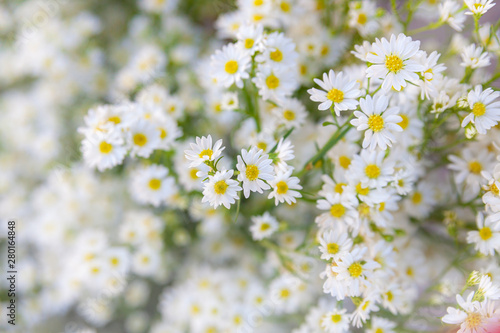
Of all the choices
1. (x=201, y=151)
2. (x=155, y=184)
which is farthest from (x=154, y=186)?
(x=201, y=151)

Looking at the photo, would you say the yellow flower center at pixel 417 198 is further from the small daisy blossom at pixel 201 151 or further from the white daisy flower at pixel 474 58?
the small daisy blossom at pixel 201 151

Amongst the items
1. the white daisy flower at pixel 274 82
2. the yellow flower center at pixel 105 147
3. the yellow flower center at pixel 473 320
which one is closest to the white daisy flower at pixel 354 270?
the yellow flower center at pixel 473 320

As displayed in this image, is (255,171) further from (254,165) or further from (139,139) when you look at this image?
(139,139)

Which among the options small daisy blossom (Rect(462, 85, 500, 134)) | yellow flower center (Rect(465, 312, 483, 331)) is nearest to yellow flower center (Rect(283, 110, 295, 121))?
small daisy blossom (Rect(462, 85, 500, 134))

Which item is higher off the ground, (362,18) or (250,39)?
(362,18)

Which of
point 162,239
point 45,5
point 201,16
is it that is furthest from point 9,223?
point 201,16

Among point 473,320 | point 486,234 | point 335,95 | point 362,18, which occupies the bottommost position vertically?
point 473,320

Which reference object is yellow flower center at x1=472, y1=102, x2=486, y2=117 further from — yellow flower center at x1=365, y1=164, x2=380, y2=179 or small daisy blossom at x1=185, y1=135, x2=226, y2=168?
small daisy blossom at x1=185, y1=135, x2=226, y2=168

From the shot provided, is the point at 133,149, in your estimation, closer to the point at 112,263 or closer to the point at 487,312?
the point at 112,263
